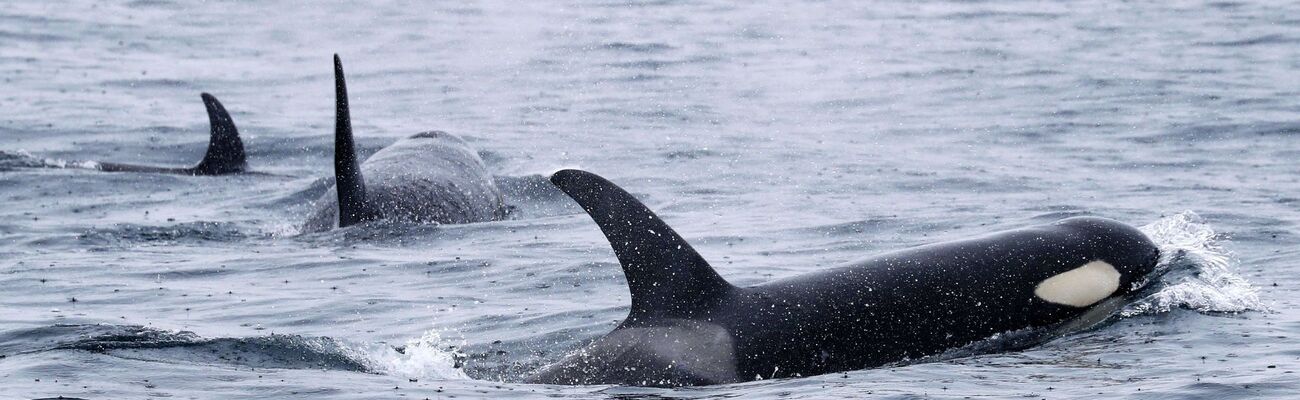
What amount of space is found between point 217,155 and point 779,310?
34.8ft

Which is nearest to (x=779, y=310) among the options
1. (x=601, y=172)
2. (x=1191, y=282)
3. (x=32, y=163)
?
(x=1191, y=282)

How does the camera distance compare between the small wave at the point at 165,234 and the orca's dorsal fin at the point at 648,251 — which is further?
the small wave at the point at 165,234

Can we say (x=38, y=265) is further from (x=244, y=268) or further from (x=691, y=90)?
(x=691, y=90)

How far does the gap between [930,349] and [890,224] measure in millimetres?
5211

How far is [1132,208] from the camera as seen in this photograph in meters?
13.3

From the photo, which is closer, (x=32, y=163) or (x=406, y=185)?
(x=406, y=185)

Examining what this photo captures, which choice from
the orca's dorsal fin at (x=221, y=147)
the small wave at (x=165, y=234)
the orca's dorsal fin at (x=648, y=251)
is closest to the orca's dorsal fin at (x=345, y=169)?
the small wave at (x=165, y=234)

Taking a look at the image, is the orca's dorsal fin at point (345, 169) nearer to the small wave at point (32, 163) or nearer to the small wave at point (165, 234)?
the small wave at point (165, 234)

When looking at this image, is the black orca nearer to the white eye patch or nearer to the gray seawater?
the gray seawater

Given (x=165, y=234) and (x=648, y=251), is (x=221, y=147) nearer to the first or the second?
(x=165, y=234)

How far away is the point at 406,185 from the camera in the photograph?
13422 mm

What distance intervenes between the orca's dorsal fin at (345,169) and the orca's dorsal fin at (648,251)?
4669 millimetres

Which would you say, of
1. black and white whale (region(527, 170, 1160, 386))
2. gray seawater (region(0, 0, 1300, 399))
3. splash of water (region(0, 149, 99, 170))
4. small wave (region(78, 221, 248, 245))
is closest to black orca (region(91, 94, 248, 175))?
splash of water (region(0, 149, 99, 170))

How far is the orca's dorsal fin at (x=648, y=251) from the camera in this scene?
7422 mm
